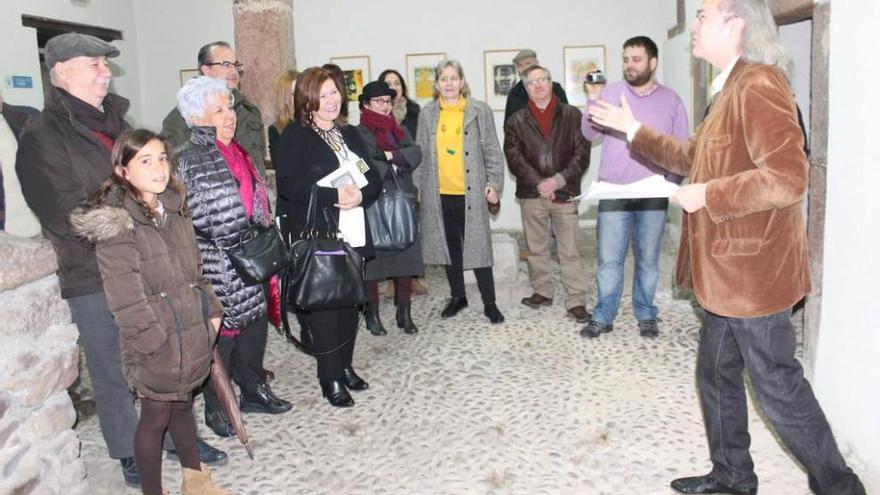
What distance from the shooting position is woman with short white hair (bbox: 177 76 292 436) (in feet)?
11.1

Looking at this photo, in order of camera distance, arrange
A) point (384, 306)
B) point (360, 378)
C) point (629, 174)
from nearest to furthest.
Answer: point (360, 378)
point (629, 174)
point (384, 306)

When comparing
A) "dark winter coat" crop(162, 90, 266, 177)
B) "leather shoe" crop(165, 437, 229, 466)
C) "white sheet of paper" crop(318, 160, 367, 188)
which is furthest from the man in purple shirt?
"leather shoe" crop(165, 437, 229, 466)

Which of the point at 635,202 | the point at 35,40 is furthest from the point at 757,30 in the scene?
the point at 35,40

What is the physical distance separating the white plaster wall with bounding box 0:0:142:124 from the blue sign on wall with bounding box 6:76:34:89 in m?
0.04

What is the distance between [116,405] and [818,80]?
3.51 metres

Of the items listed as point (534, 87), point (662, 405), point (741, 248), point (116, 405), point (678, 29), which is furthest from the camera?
point (678, 29)

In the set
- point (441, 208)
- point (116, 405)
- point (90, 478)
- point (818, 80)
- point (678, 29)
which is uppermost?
point (678, 29)

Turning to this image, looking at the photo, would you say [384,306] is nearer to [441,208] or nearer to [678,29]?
[441,208]

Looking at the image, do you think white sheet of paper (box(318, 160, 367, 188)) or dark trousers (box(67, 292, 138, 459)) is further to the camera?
white sheet of paper (box(318, 160, 367, 188))

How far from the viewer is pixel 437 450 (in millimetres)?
3537

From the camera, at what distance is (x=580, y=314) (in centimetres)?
545

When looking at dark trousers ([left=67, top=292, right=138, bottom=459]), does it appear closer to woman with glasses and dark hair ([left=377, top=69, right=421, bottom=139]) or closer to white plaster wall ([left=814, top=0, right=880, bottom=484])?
white plaster wall ([left=814, top=0, right=880, bottom=484])

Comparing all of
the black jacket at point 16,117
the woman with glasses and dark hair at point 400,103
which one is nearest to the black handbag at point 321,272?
the black jacket at point 16,117

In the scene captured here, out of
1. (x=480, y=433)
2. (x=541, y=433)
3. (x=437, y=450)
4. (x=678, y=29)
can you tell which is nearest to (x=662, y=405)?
(x=541, y=433)
